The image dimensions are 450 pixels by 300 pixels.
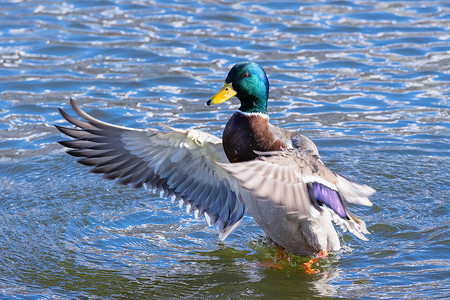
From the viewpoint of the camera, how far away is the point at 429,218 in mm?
7438

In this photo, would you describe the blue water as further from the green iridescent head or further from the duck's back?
the green iridescent head

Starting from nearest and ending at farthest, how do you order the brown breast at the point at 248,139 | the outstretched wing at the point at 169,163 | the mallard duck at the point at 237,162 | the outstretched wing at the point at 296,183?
the outstretched wing at the point at 296,183, the mallard duck at the point at 237,162, the brown breast at the point at 248,139, the outstretched wing at the point at 169,163

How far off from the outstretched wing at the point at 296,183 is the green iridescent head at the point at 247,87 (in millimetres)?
802

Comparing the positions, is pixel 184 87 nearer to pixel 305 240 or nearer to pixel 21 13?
pixel 21 13

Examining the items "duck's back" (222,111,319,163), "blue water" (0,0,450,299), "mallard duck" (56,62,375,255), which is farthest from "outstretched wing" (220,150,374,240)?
"blue water" (0,0,450,299)

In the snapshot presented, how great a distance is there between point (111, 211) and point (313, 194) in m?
2.47

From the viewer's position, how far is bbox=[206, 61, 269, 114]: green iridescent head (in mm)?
6680

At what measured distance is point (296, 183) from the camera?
18.7 feet

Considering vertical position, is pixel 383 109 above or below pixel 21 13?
below

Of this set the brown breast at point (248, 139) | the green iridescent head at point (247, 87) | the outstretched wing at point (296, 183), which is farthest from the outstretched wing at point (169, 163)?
the outstretched wing at point (296, 183)

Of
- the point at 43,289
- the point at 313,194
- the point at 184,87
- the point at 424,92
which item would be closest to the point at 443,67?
the point at 424,92

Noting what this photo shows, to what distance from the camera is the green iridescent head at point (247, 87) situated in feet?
21.9

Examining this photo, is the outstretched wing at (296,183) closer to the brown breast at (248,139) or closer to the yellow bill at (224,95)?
the brown breast at (248,139)

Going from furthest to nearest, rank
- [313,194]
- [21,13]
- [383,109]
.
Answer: [21,13] < [383,109] < [313,194]
